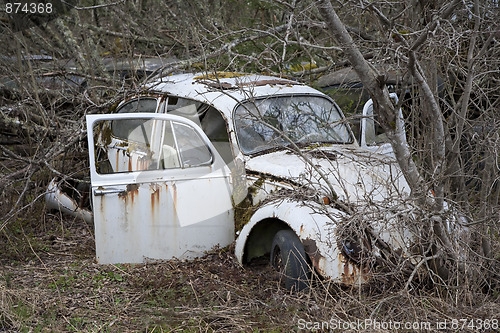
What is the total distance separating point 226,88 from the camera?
5121 mm

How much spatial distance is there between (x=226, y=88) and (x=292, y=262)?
1861 millimetres

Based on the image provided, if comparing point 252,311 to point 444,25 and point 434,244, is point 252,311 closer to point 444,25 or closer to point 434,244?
point 434,244

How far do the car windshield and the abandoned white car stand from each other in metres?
0.01

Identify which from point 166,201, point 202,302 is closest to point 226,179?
point 166,201

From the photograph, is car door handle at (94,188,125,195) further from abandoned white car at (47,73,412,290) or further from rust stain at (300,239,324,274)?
rust stain at (300,239,324,274)

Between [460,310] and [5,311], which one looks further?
[5,311]

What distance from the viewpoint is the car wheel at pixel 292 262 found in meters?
4.15

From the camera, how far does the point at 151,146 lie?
519 cm

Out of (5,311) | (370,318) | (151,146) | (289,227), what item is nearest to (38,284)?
(5,311)

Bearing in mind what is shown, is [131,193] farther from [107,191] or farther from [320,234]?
[320,234]

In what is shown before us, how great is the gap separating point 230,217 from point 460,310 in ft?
7.07

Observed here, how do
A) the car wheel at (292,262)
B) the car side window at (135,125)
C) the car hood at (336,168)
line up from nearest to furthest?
the car wheel at (292,262) → the car hood at (336,168) → the car side window at (135,125)

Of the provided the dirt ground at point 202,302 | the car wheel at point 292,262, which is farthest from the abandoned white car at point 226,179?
the dirt ground at point 202,302

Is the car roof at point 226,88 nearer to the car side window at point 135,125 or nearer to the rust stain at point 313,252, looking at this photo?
the car side window at point 135,125
